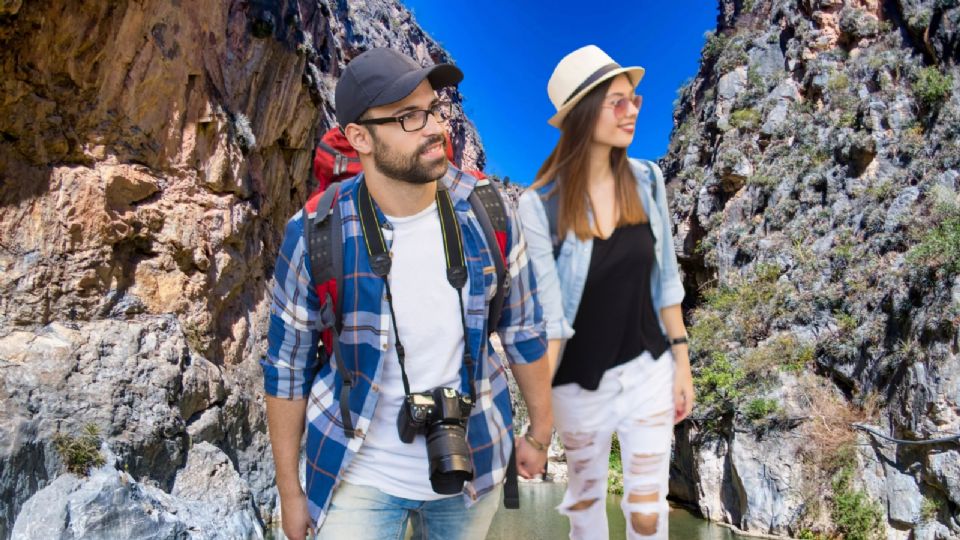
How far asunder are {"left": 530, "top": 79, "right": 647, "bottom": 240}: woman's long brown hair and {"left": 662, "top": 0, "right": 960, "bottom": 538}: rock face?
1005 centimetres

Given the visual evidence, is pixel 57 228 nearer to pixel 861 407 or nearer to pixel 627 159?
pixel 627 159

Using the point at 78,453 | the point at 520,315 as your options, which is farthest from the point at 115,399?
the point at 520,315

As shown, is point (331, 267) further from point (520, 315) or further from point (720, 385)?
point (720, 385)

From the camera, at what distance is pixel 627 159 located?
234 centimetres

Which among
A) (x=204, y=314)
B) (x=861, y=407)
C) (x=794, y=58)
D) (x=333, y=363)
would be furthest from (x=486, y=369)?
(x=794, y=58)

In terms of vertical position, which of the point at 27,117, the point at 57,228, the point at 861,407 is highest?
the point at 27,117

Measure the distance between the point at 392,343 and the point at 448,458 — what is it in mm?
313

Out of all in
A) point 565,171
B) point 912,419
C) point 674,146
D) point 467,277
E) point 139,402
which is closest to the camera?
point 467,277

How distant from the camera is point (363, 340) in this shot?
69.6 inches

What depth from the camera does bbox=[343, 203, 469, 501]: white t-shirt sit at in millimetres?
1795

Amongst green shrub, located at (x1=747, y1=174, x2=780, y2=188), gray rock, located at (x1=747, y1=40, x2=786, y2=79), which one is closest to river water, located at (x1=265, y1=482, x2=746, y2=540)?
green shrub, located at (x1=747, y1=174, x2=780, y2=188)

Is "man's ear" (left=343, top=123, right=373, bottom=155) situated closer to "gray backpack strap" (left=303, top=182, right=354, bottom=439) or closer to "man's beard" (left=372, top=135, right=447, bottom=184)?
"man's beard" (left=372, top=135, right=447, bottom=184)

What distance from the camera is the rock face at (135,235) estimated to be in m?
9.56

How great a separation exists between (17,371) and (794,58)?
2602 centimetres
